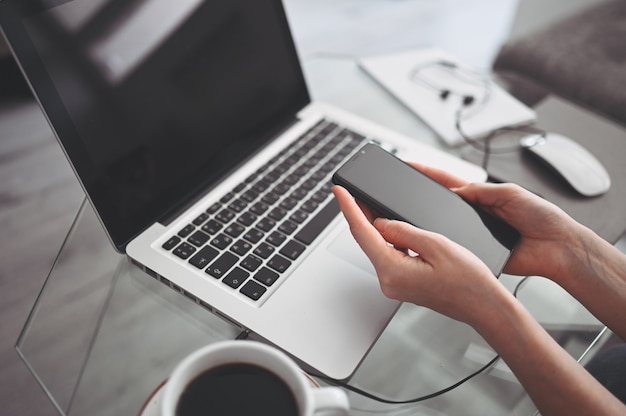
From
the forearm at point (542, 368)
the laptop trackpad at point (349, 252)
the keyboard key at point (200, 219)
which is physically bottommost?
the forearm at point (542, 368)

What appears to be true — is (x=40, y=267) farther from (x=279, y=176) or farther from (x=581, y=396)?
(x=581, y=396)

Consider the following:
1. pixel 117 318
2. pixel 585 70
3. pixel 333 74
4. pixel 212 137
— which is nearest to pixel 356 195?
pixel 212 137

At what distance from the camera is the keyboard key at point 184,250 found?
583 mm

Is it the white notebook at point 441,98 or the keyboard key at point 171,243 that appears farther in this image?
the white notebook at point 441,98

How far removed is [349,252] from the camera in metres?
0.61

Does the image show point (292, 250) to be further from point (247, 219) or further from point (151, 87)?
point (151, 87)

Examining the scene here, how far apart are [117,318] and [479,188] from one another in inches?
19.8

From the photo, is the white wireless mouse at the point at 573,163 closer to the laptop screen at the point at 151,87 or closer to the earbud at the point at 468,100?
the earbud at the point at 468,100

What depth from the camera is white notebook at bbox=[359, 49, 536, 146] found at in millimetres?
887

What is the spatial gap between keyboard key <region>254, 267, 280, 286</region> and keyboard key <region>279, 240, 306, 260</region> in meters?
0.03

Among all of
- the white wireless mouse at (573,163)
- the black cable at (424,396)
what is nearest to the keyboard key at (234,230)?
the black cable at (424,396)

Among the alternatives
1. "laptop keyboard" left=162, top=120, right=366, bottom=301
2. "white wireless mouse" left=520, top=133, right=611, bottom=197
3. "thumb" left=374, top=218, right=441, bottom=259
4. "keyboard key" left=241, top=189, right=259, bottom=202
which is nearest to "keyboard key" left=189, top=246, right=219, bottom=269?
"laptop keyboard" left=162, top=120, right=366, bottom=301

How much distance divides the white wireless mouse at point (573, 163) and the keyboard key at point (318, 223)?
1.25ft

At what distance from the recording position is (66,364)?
581mm
